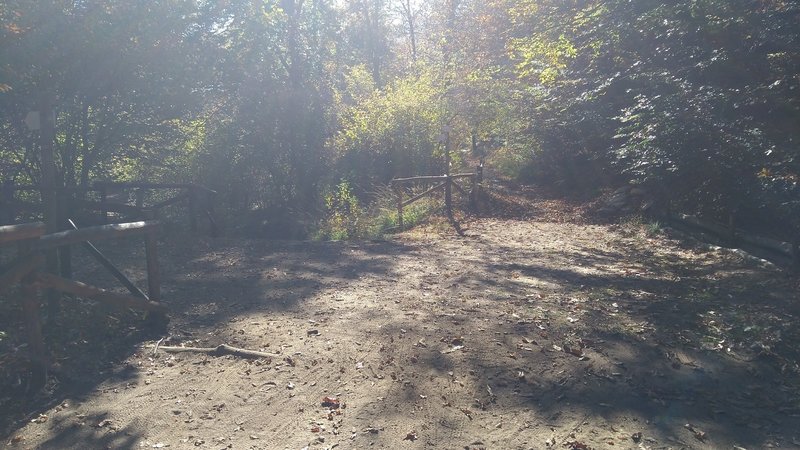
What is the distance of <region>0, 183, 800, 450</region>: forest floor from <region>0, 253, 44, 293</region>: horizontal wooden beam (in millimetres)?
998

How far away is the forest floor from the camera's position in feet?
17.1

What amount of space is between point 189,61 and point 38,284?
10.8m

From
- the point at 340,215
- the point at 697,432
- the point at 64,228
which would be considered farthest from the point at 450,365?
the point at 340,215

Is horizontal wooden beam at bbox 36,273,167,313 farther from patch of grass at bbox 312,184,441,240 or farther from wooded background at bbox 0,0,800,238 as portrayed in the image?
patch of grass at bbox 312,184,441,240

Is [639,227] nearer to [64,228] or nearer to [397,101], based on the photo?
[397,101]

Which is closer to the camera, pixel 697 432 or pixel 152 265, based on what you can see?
pixel 697 432

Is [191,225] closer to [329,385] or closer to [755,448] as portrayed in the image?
[329,385]

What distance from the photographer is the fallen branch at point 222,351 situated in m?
6.94

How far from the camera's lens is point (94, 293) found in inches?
266

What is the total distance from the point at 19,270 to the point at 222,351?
2.05 metres

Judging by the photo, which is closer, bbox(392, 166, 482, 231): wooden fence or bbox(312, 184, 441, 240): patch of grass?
bbox(312, 184, 441, 240): patch of grass

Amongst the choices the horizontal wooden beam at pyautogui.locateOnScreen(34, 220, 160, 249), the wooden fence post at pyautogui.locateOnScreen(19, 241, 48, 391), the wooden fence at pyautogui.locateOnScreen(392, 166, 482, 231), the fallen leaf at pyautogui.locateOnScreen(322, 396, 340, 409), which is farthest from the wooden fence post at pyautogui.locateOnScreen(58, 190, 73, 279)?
the wooden fence at pyautogui.locateOnScreen(392, 166, 482, 231)

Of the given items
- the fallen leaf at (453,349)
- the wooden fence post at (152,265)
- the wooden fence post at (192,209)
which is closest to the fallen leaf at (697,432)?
the fallen leaf at (453,349)

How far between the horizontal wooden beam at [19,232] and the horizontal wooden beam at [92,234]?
22 centimetres
